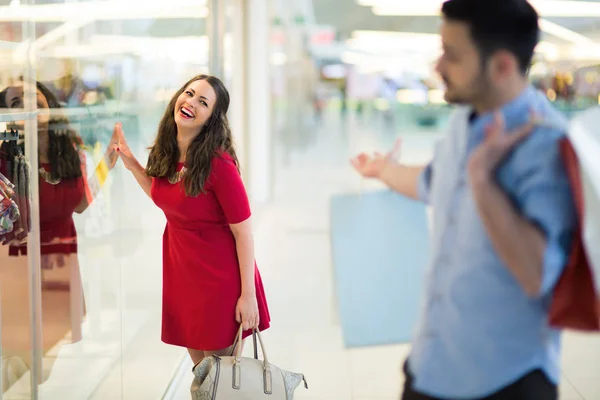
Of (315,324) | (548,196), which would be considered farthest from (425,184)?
(315,324)

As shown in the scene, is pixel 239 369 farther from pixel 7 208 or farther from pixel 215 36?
pixel 215 36

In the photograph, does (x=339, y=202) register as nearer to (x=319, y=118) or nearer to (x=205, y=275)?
(x=205, y=275)

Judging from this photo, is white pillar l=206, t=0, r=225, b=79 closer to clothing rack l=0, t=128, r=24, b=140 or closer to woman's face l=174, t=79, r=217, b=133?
woman's face l=174, t=79, r=217, b=133

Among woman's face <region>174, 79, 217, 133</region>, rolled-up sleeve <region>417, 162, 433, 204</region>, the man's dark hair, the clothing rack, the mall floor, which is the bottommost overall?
the mall floor

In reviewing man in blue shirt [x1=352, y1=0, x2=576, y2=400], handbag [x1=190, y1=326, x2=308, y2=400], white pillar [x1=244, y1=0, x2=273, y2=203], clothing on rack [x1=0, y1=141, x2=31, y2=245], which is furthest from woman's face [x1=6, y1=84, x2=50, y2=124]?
white pillar [x1=244, y1=0, x2=273, y2=203]

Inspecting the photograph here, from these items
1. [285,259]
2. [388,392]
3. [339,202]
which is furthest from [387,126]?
[388,392]

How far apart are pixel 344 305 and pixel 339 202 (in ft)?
18.6

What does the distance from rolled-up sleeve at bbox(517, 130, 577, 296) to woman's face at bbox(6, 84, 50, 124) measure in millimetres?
1285

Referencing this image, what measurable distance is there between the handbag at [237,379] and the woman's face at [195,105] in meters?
0.72

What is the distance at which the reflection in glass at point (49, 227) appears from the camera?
192cm

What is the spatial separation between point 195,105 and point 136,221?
1.03 m

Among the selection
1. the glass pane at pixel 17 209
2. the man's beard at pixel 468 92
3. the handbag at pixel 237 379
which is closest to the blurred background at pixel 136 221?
the glass pane at pixel 17 209

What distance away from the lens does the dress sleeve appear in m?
2.43

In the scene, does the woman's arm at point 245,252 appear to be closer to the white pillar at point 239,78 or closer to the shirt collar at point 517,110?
the shirt collar at point 517,110
